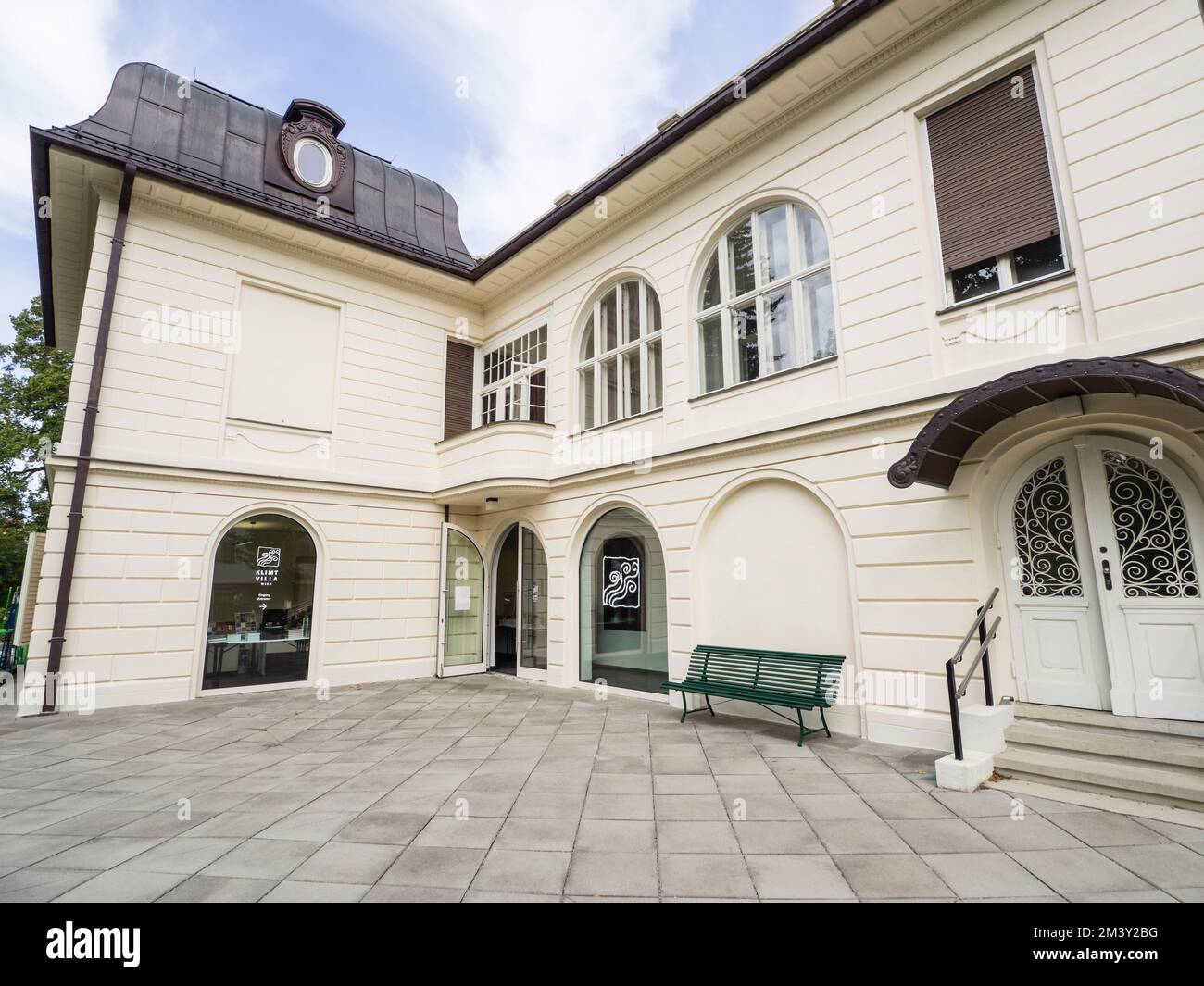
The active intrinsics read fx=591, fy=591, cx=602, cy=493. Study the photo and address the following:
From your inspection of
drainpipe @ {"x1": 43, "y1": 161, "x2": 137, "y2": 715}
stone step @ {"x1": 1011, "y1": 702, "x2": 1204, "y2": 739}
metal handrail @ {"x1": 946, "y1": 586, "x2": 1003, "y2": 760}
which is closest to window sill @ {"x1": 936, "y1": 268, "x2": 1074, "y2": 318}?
metal handrail @ {"x1": 946, "y1": 586, "x2": 1003, "y2": 760}

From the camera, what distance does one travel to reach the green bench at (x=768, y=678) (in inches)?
244

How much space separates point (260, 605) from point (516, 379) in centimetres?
593

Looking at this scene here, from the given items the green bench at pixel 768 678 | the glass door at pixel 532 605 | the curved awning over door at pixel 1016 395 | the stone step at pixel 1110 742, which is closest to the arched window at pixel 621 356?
the glass door at pixel 532 605

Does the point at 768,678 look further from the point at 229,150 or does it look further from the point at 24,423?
the point at 24,423

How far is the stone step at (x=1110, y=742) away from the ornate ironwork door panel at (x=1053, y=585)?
1.42 feet

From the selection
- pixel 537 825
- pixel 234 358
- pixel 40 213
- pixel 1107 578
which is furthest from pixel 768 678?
pixel 40 213

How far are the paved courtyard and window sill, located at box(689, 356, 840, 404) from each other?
4138 millimetres

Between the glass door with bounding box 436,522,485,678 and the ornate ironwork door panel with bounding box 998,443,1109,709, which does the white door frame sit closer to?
the glass door with bounding box 436,522,485,678

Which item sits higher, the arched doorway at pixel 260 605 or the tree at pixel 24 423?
the tree at pixel 24 423

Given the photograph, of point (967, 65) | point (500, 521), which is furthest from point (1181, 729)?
point (500, 521)

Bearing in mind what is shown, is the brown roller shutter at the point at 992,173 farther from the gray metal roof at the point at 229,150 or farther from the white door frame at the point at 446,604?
the white door frame at the point at 446,604

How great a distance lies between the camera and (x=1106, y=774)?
4250mm
